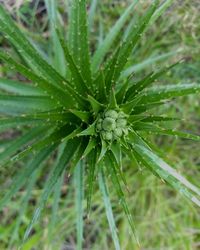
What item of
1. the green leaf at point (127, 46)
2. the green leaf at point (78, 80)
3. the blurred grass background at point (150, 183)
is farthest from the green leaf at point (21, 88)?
the blurred grass background at point (150, 183)

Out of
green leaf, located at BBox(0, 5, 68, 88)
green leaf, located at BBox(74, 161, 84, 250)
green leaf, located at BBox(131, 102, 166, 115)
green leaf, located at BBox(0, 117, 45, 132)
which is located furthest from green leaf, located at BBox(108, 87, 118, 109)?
green leaf, located at BBox(74, 161, 84, 250)

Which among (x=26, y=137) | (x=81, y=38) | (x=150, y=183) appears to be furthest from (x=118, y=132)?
(x=150, y=183)

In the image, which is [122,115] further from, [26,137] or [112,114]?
[26,137]

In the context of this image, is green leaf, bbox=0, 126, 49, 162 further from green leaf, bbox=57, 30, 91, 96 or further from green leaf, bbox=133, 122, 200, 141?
green leaf, bbox=133, 122, 200, 141

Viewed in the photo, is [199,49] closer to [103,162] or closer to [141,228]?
[141,228]

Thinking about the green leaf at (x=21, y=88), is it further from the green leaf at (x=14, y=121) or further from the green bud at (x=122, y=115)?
the green bud at (x=122, y=115)

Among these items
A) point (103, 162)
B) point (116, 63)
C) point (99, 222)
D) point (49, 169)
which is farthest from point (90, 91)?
point (99, 222)

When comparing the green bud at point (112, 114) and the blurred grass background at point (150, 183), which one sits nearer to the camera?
the green bud at point (112, 114)
